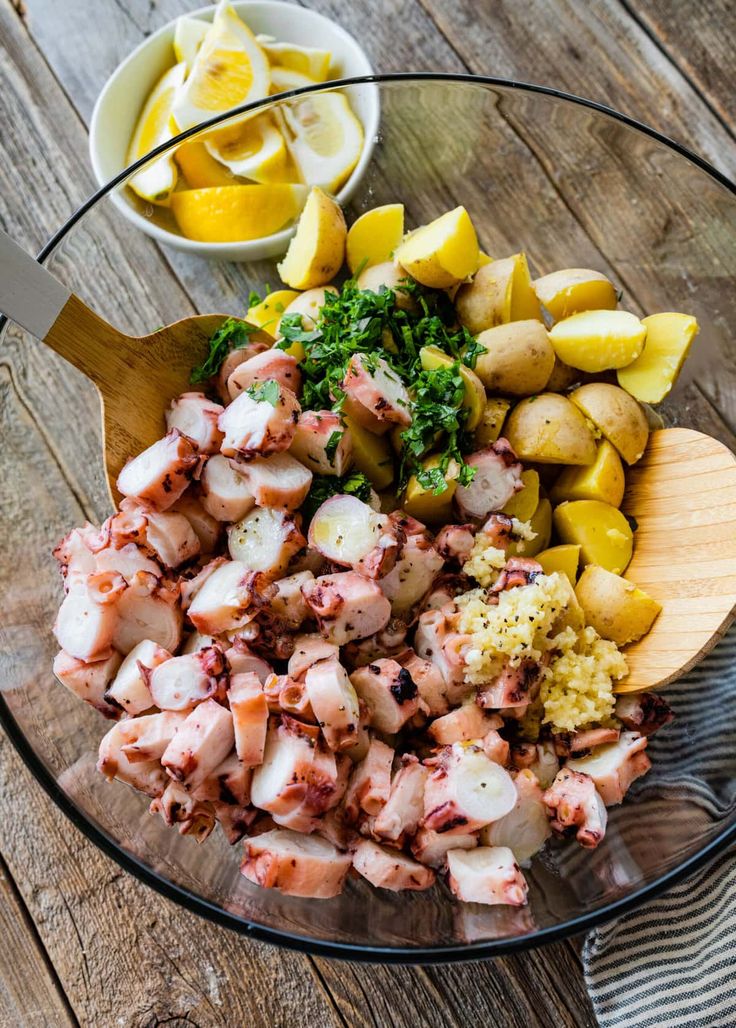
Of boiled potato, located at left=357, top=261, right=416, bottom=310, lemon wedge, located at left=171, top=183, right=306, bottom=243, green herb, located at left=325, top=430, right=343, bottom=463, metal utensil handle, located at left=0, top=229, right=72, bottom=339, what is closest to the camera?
metal utensil handle, located at left=0, top=229, right=72, bottom=339

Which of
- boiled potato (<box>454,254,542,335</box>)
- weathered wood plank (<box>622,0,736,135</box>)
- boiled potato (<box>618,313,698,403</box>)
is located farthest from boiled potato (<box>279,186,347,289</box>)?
weathered wood plank (<box>622,0,736,135</box>)

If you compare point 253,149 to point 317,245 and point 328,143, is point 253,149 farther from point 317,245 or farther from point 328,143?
point 317,245

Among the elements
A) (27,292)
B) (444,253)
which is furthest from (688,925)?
(27,292)

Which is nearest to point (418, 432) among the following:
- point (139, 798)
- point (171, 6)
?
point (139, 798)

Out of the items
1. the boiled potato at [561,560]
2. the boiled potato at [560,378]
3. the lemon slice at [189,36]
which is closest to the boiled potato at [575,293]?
the boiled potato at [560,378]

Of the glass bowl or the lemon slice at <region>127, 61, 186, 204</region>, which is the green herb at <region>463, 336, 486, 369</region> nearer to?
the glass bowl

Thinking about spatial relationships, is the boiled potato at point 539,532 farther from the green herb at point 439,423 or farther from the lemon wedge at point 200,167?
the lemon wedge at point 200,167
